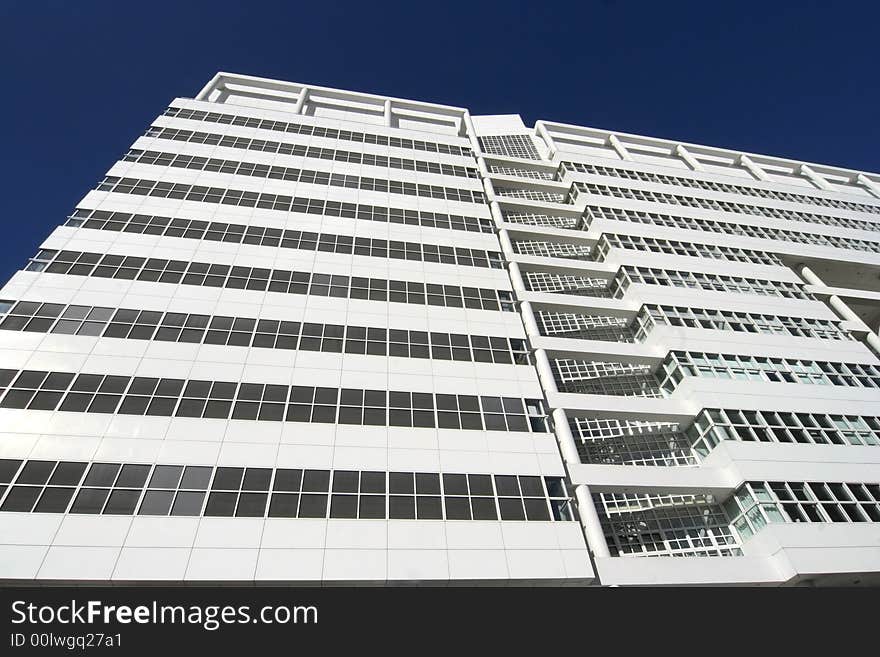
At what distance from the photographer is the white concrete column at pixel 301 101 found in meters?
45.5

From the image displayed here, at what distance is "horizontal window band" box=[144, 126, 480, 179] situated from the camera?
117ft

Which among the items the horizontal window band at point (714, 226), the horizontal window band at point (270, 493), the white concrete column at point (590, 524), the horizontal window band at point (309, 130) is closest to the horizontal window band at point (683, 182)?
the horizontal window band at point (714, 226)

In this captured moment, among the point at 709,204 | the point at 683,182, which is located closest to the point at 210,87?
the point at 683,182

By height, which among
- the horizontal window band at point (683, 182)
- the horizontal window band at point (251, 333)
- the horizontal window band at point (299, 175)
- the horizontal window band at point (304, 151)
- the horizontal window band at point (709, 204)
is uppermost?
the horizontal window band at point (683, 182)

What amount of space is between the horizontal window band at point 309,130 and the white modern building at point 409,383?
419 mm

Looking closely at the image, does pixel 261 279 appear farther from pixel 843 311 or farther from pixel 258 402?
pixel 843 311

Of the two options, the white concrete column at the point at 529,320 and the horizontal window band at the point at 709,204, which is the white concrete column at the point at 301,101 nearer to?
the horizontal window band at the point at 709,204

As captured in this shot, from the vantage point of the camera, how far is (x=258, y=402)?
65.0ft

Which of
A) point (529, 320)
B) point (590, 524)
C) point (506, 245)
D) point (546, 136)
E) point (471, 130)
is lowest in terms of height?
point (590, 524)

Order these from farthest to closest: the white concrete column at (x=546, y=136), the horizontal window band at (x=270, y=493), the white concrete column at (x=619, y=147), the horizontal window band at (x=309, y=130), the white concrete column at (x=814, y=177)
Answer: the white concrete column at (x=814, y=177), the white concrete column at (x=619, y=147), the white concrete column at (x=546, y=136), the horizontal window band at (x=309, y=130), the horizontal window band at (x=270, y=493)

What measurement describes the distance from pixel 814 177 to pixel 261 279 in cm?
6193
